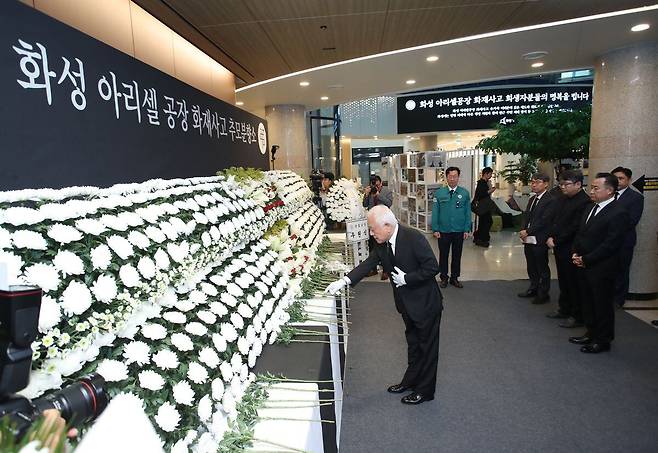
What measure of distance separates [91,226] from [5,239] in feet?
0.72

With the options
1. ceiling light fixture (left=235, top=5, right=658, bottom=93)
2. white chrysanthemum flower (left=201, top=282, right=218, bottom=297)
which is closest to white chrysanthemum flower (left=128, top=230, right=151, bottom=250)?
white chrysanthemum flower (left=201, top=282, right=218, bottom=297)

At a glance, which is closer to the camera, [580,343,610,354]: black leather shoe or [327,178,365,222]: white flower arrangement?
[580,343,610,354]: black leather shoe

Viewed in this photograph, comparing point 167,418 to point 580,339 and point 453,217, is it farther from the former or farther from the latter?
point 453,217

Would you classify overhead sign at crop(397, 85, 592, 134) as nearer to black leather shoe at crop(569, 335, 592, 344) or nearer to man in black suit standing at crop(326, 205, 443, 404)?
black leather shoe at crop(569, 335, 592, 344)

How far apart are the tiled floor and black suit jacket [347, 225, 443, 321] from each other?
2.95 m

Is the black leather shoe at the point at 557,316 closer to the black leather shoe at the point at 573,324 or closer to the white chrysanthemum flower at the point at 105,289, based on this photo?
the black leather shoe at the point at 573,324

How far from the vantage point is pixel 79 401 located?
74cm

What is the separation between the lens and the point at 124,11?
3.11 m

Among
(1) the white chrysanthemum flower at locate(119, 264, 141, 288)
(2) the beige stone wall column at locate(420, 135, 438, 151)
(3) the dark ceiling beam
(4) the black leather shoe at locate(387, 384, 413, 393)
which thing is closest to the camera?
(1) the white chrysanthemum flower at locate(119, 264, 141, 288)

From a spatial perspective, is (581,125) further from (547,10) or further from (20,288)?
(20,288)

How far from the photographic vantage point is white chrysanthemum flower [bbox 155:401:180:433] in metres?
1.03

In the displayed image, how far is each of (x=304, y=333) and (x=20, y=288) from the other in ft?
5.46

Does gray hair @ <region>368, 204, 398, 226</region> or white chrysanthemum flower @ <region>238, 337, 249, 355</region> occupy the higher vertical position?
gray hair @ <region>368, 204, 398, 226</region>

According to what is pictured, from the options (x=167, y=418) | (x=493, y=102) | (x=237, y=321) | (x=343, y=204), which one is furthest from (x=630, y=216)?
(x=493, y=102)
